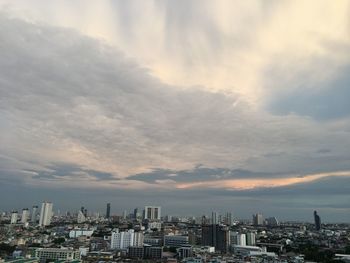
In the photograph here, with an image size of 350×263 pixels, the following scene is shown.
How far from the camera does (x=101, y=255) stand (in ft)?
91.5

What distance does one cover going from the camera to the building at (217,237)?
117ft

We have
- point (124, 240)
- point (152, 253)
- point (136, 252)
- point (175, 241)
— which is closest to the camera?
point (152, 253)

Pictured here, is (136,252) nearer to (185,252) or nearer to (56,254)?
(185,252)

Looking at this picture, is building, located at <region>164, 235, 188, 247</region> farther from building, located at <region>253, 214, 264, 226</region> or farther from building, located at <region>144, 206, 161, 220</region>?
building, located at <region>253, 214, 264, 226</region>

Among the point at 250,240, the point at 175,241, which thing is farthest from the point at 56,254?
the point at 250,240

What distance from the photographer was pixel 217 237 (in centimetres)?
3603

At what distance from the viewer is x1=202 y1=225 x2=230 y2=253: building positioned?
35.5 meters

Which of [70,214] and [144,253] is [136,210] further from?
[144,253]

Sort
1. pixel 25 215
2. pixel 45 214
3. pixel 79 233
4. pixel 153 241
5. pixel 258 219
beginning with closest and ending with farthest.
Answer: pixel 153 241 < pixel 79 233 < pixel 45 214 < pixel 25 215 < pixel 258 219

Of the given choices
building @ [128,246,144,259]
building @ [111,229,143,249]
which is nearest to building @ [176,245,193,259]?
building @ [128,246,144,259]

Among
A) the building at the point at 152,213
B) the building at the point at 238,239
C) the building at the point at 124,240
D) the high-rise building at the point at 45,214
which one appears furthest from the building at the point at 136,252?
the building at the point at 152,213

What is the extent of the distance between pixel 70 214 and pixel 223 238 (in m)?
80.4

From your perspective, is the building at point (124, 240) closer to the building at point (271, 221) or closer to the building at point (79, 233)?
the building at point (79, 233)

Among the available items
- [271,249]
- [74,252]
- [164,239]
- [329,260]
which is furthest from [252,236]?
[74,252]
